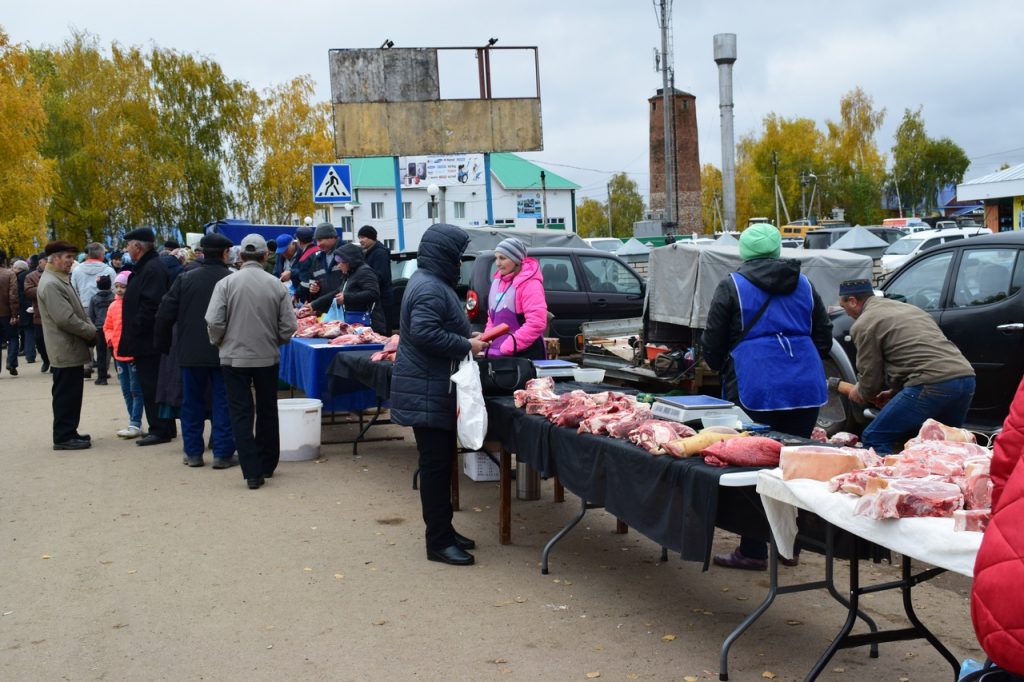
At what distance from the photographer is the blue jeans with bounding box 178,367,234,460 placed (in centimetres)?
962

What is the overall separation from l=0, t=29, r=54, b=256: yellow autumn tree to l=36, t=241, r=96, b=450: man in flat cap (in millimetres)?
19850

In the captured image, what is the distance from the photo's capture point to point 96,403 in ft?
49.1

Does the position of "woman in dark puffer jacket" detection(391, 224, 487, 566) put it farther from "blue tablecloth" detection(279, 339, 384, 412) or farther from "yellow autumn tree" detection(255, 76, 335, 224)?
"yellow autumn tree" detection(255, 76, 335, 224)

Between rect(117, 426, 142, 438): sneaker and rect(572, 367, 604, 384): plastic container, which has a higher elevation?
rect(572, 367, 604, 384): plastic container

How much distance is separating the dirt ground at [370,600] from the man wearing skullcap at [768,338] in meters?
0.91

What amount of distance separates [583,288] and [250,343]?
7114 millimetres

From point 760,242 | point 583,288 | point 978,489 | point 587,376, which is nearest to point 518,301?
point 587,376

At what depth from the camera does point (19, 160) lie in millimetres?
29766

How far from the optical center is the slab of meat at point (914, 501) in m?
3.69

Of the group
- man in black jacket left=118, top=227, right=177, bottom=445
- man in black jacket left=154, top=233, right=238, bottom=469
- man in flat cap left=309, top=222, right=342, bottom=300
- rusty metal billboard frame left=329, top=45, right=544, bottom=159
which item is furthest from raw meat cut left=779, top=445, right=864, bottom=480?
rusty metal billboard frame left=329, top=45, right=544, bottom=159

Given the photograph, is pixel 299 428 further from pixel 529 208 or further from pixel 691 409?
pixel 529 208

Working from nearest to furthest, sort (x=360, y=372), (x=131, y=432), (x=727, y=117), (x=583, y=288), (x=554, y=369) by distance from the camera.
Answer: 1. (x=554, y=369)
2. (x=360, y=372)
3. (x=131, y=432)
4. (x=583, y=288)
5. (x=727, y=117)

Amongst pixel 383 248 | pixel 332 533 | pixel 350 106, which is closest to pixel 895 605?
pixel 332 533

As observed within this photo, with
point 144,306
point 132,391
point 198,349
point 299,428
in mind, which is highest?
point 144,306
